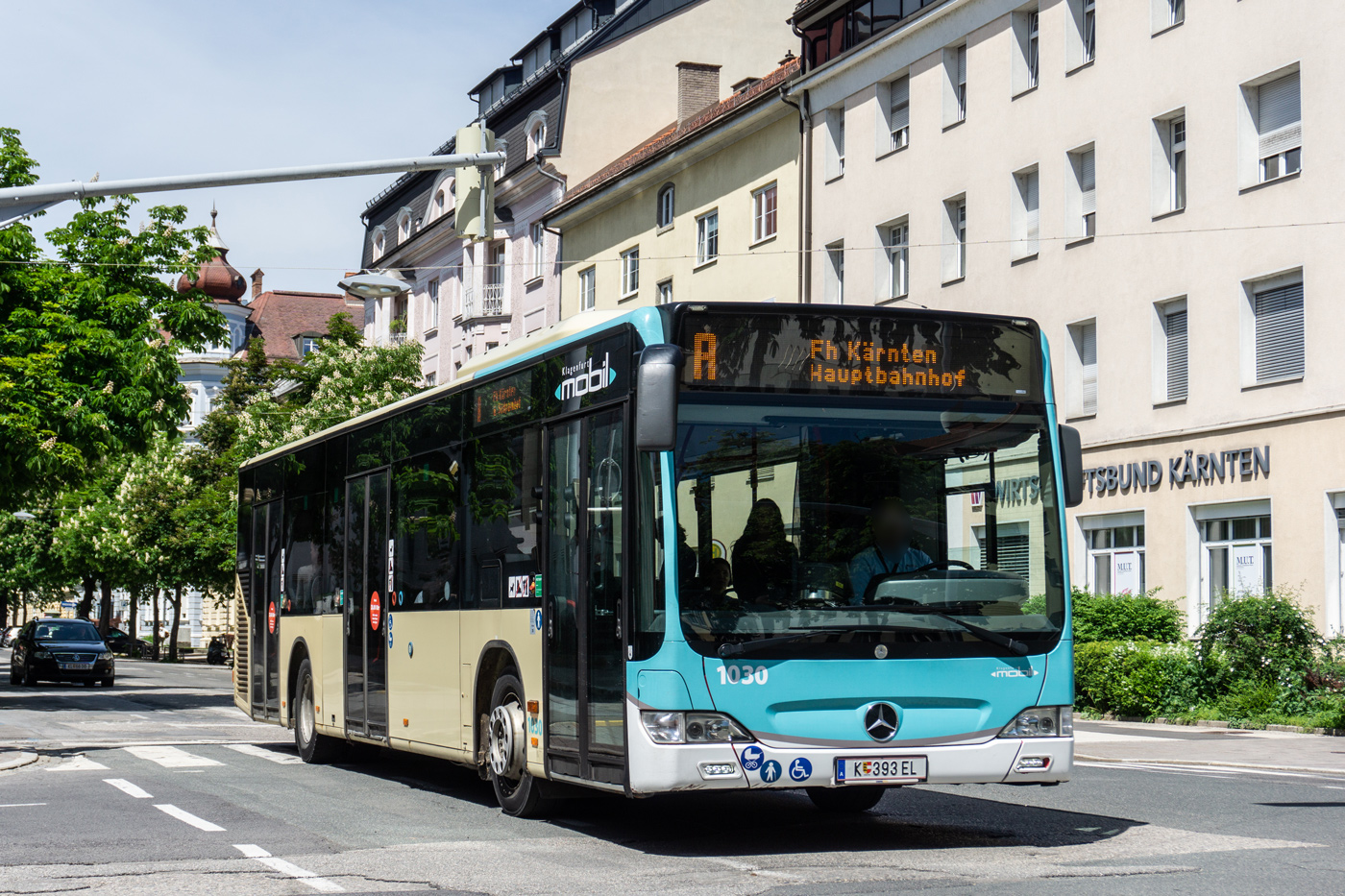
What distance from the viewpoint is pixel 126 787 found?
45.1 ft

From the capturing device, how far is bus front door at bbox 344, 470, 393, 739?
45.6 feet

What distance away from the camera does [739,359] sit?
9.34 meters

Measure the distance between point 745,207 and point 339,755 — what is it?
2474 cm

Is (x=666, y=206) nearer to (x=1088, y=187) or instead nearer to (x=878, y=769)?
(x=1088, y=187)

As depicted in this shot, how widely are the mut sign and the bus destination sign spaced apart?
1632 cm

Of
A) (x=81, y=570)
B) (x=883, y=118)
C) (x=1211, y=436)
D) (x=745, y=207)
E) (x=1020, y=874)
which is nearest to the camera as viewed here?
(x=1020, y=874)

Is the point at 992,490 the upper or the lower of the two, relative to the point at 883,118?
lower

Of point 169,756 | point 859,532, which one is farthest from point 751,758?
point 169,756

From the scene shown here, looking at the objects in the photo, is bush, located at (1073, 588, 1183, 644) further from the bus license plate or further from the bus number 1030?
the bus number 1030

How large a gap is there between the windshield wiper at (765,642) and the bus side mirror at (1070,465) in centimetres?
161

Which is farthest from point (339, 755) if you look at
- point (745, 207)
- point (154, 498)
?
point (154, 498)

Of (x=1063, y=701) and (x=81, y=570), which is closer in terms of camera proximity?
(x=1063, y=701)

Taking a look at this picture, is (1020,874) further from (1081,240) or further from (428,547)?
(1081,240)

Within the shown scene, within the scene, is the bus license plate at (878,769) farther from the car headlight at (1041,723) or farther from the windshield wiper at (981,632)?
the windshield wiper at (981,632)
